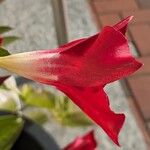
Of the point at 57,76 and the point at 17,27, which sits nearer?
the point at 57,76

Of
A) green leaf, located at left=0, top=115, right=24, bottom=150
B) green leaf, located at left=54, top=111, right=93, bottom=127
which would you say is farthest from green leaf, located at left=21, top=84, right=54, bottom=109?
green leaf, located at left=0, top=115, right=24, bottom=150

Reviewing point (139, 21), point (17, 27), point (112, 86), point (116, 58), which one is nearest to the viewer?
point (116, 58)

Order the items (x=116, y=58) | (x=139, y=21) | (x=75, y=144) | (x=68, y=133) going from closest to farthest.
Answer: (x=116, y=58), (x=75, y=144), (x=68, y=133), (x=139, y=21)

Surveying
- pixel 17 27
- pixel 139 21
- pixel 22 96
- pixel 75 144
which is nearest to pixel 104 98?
pixel 75 144

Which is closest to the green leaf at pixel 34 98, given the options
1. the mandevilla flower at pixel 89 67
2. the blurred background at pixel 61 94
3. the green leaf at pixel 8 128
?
the blurred background at pixel 61 94

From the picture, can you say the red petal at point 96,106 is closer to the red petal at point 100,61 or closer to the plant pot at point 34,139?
the red petal at point 100,61

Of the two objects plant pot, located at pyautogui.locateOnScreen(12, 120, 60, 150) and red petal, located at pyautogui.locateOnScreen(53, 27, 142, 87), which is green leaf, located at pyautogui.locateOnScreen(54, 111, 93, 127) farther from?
red petal, located at pyautogui.locateOnScreen(53, 27, 142, 87)

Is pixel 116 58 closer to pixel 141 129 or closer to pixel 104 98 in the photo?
pixel 104 98
